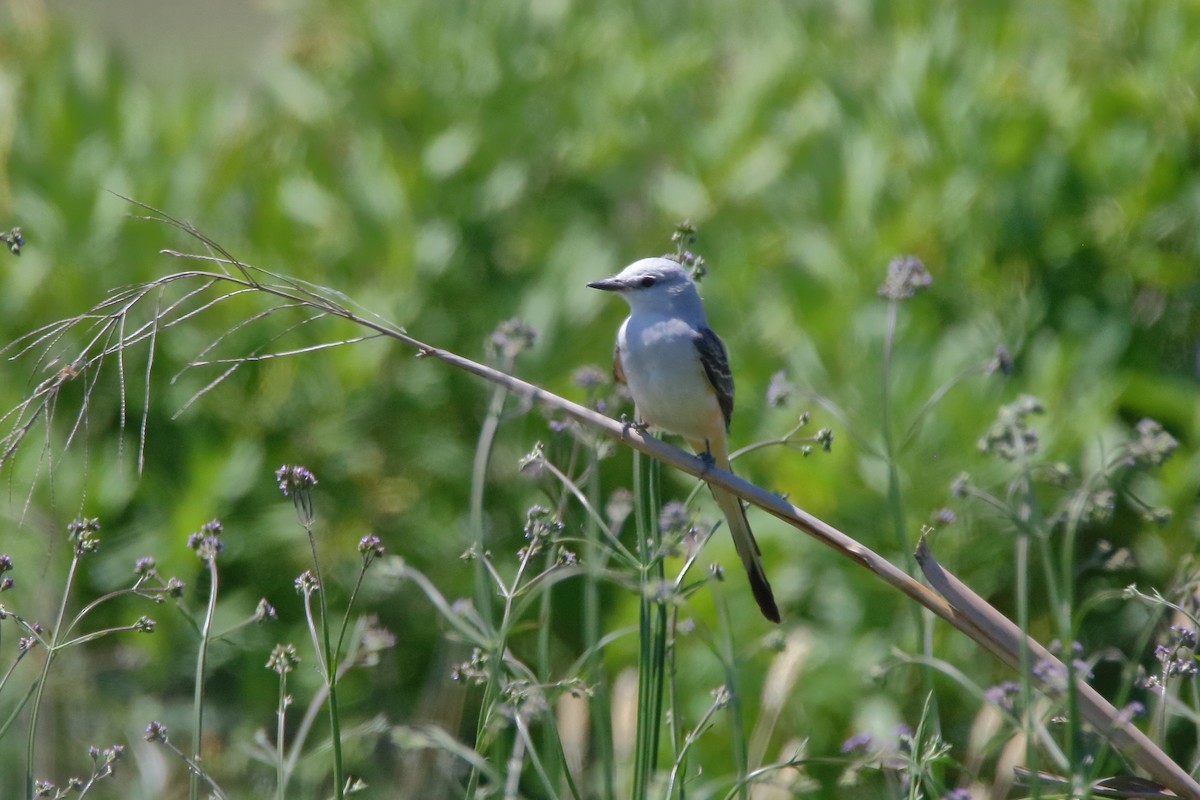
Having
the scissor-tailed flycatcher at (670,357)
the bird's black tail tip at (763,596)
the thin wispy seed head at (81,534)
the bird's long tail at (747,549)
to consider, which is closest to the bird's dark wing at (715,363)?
the scissor-tailed flycatcher at (670,357)

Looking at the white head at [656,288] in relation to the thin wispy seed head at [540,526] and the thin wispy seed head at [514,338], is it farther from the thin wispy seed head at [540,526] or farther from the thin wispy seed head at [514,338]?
the thin wispy seed head at [540,526]

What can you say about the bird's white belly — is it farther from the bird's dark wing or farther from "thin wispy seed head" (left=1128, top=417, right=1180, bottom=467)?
"thin wispy seed head" (left=1128, top=417, right=1180, bottom=467)

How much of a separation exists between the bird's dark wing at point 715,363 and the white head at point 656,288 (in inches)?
2.9

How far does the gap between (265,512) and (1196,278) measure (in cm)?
316

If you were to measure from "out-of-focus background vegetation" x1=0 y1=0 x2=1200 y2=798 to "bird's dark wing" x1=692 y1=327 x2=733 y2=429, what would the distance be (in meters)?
0.69

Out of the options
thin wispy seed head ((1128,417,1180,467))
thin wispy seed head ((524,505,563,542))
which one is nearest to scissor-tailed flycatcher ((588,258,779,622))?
thin wispy seed head ((524,505,563,542))

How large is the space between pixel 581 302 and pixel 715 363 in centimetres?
147

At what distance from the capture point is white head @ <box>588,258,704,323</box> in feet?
10.1

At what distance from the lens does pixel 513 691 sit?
1698mm

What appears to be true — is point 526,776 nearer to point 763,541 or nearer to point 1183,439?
point 763,541

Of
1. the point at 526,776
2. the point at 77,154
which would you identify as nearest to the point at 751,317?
the point at 526,776

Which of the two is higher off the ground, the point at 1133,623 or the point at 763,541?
the point at 763,541

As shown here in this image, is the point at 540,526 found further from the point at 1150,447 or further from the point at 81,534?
the point at 1150,447

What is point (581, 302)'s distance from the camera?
14.7ft
